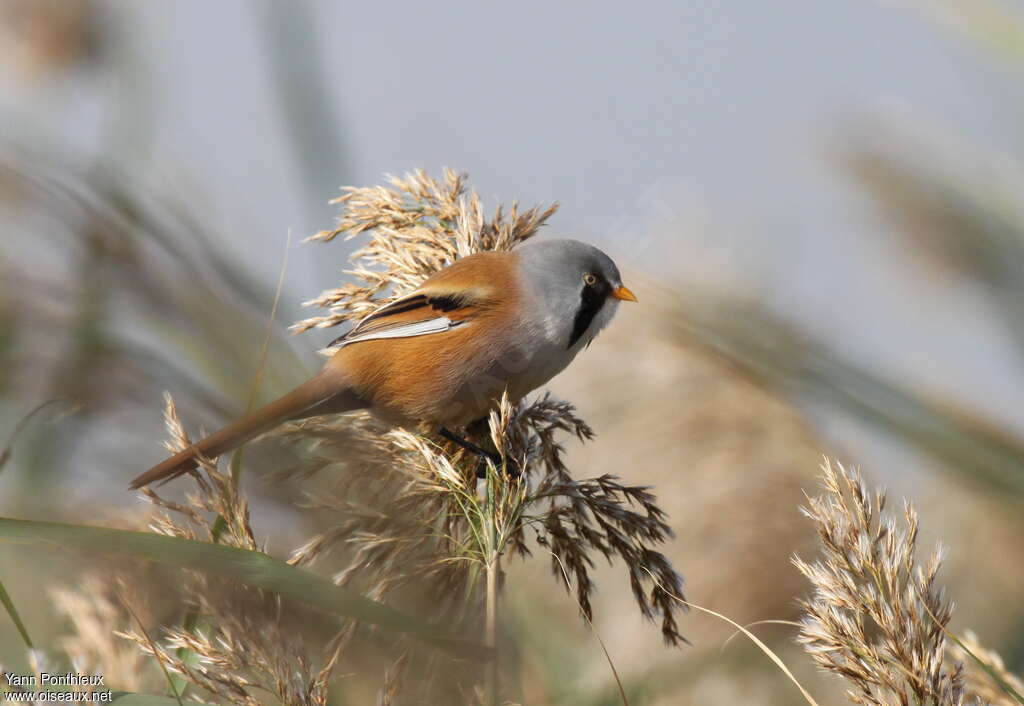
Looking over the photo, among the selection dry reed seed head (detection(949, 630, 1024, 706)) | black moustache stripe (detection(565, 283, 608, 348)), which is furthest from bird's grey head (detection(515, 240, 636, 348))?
dry reed seed head (detection(949, 630, 1024, 706))

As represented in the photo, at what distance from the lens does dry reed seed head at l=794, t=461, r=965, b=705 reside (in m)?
1.29

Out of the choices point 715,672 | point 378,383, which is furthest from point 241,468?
point 715,672

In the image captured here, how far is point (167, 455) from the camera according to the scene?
3.43ft

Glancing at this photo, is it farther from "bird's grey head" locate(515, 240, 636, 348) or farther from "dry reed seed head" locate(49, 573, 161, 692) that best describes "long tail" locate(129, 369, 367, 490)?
"bird's grey head" locate(515, 240, 636, 348)

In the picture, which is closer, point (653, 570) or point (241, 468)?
point (241, 468)

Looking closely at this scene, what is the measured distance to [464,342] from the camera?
234 cm

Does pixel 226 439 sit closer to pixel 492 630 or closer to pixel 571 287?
pixel 492 630

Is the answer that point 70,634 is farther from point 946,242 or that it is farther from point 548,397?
point 946,242

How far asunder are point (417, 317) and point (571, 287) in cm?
37

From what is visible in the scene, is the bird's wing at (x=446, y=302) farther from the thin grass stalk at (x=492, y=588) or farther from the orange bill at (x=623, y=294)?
the thin grass stalk at (x=492, y=588)

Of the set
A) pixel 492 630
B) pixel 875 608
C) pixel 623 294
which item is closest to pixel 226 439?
pixel 492 630

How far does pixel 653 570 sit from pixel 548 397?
0.54 meters

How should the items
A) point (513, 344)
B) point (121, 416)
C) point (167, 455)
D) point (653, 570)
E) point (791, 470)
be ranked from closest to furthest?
point (121, 416), point (167, 455), point (653, 570), point (513, 344), point (791, 470)

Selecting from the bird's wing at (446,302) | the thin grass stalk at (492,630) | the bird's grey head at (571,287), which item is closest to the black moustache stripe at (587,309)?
the bird's grey head at (571,287)
